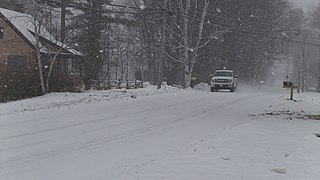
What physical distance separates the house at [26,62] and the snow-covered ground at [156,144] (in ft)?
27.2

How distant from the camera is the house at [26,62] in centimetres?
2928

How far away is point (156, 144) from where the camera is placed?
12.1m

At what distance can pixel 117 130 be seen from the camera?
1472 cm

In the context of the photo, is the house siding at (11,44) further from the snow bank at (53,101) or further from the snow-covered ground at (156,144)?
the snow-covered ground at (156,144)

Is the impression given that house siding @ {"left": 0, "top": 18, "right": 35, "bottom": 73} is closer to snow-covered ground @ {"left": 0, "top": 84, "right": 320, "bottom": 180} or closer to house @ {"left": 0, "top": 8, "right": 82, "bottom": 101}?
house @ {"left": 0, "top": 8, "right": 82, "bottom": 101}

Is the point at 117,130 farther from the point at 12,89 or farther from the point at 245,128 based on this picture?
the point at 12,89

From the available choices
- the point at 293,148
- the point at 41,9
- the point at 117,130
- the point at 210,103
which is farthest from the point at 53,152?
the point at 41,9

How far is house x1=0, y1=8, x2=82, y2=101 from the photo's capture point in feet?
96.1

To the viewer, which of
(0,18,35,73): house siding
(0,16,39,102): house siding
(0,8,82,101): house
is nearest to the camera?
(0,16,39,102): house siding

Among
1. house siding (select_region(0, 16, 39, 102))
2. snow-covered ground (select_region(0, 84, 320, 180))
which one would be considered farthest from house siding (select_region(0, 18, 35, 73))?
snow-covered ground (select_region(0, 84, 320, 180))

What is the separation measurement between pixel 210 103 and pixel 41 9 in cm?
1361

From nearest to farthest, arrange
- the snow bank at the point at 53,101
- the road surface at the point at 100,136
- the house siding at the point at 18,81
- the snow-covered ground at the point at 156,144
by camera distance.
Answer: the snow-covered ground at the point at 156,144, the road surface at the point at 100,136, the snow bank at the point at 53,101, the house siding at the point at 18,81

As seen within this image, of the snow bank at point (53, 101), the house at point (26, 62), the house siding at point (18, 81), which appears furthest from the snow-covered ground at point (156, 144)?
the house at point (26, 62)

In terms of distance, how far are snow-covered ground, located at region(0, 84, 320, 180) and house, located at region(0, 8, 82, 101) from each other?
8281mm
